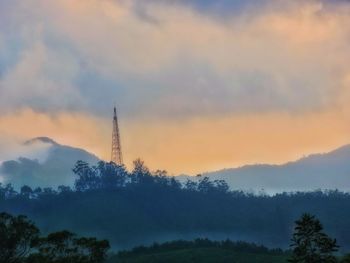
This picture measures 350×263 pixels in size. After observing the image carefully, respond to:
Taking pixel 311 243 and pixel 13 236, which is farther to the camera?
pixel 13 236

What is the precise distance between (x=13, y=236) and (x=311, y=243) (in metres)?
37.1

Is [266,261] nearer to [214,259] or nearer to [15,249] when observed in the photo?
[214,259]

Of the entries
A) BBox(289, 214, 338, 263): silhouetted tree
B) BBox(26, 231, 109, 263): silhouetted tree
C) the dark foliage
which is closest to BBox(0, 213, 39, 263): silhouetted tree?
the dark foliage

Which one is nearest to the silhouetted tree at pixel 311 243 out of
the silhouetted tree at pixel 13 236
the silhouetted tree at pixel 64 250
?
the silhouetted tree at pixel 64 250

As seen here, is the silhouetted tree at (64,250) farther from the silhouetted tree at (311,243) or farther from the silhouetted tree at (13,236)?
the silhouetted tree at (311,243)

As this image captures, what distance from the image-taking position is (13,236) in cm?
7644

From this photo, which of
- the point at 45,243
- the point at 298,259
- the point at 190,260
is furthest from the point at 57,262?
the point at 190,260

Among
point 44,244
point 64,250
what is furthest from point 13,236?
point 64,250

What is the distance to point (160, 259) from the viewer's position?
19712 cm

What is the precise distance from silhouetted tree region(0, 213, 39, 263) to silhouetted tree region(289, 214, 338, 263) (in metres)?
33.7

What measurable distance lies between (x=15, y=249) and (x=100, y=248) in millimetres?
11300

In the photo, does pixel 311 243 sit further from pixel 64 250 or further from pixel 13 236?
pixel 13 236

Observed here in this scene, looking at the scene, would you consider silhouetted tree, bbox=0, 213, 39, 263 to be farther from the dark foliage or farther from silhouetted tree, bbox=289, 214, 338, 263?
silhouetted tree, bbox=289, 214, 338, 263

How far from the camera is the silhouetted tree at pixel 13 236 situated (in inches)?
3002
